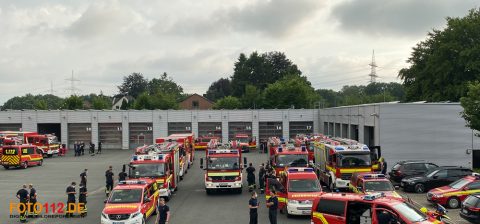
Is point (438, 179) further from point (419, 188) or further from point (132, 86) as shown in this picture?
point (132, 86)

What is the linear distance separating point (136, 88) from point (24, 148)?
133m

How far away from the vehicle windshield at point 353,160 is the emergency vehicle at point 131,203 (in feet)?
35.5

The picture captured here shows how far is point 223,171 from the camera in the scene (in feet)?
91.6

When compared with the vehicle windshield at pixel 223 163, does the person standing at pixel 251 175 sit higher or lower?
lower

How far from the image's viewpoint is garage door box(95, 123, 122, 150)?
70.4 meters

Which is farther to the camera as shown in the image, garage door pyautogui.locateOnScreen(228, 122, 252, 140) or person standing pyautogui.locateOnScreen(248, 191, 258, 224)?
garage door pyautogui.locateOnScreen(228, 122, 252, 140)

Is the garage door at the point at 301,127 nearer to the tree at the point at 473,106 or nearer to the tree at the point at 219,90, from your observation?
the tree at the point at 473,106

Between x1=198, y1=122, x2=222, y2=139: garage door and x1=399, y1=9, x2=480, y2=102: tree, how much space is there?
27648mm

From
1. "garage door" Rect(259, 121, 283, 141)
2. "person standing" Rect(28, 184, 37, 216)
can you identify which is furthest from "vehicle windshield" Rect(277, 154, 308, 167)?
"garage door" Rect(259, 121, 283, 141)

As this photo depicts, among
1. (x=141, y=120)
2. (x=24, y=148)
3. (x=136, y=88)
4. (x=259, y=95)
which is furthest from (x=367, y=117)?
(x=136, y=88)

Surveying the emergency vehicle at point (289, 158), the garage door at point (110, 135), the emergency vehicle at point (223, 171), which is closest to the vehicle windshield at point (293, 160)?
the emergency vehicle at point (289, 158)

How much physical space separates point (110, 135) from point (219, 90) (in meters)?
92.4

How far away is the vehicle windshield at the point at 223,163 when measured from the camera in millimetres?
28000

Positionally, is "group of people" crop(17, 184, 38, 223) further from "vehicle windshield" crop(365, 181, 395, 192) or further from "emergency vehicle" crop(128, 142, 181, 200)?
"vehicle windshield" crop(365, 181, 395, 192)
